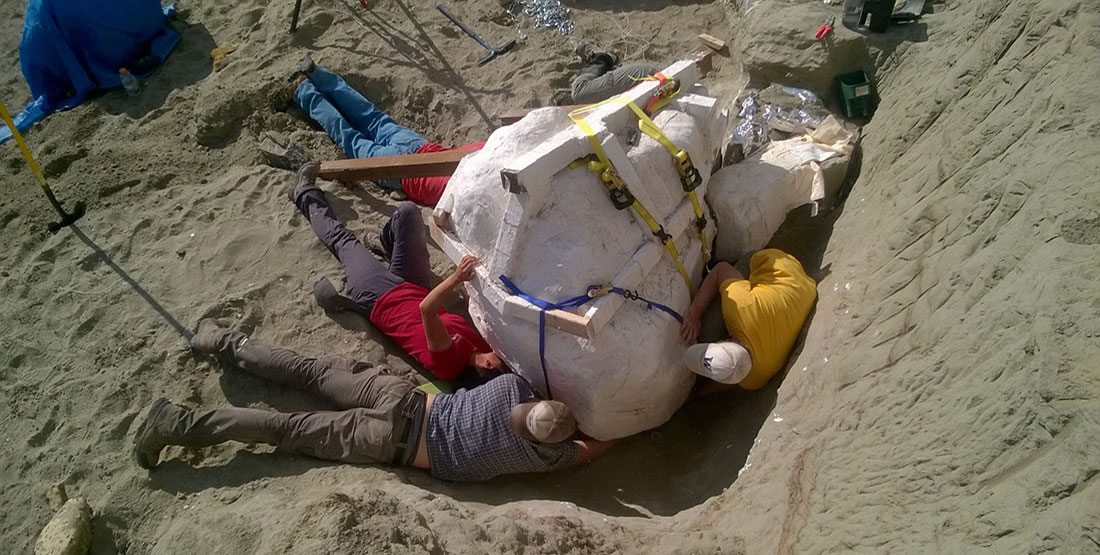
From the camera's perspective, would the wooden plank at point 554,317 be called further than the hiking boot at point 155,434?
No

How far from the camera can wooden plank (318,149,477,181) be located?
432 centimetres

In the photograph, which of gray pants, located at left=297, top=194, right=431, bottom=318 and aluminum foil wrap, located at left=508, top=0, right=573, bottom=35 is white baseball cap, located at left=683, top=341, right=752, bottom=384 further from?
aluminum foil wrap, located at left=508, top=0, right=573, bottom=35

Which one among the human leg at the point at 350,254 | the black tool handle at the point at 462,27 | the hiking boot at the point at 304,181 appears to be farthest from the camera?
the black tool handle at the point at 462,27

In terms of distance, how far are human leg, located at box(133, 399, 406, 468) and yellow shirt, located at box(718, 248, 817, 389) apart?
6.05 feet

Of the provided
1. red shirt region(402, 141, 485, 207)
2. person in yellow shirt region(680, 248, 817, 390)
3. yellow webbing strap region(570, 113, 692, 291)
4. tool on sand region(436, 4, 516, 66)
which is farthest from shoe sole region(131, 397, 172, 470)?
tool on sand region(436, 4, 516, 66)

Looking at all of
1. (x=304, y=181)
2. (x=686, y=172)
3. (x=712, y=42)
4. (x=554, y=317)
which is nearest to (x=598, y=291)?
(x=554, y=317)

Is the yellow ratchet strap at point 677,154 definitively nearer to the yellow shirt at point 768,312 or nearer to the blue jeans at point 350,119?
the yellow shirt at point 768,312

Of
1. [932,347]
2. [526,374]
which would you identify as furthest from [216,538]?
[932,347]

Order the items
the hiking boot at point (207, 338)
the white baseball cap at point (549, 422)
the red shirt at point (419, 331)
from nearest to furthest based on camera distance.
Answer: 1. the white baseball cap at point (549, 422)
2. the red shirt at point (419, 331)
3. the hiking boot at point (207, 338)

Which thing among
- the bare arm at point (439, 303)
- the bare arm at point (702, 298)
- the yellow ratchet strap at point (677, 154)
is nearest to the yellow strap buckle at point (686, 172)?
the yellow ratchet strap at point (677, 154)

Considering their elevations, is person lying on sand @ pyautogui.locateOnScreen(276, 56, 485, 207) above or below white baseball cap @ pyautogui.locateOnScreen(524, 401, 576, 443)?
above

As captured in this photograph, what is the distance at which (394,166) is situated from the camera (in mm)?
4516

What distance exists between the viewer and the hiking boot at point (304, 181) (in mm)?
4770

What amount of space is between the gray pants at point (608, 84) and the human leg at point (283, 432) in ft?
9.28
